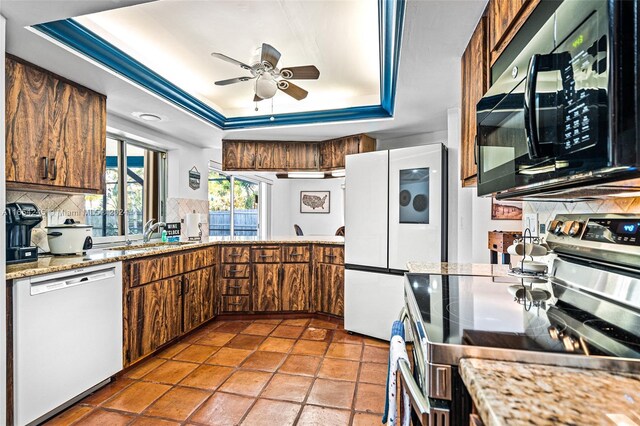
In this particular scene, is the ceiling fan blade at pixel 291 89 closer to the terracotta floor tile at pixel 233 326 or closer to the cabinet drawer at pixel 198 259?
the cabinet drawer at pixel 198 259

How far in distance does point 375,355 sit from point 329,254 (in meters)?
1.23

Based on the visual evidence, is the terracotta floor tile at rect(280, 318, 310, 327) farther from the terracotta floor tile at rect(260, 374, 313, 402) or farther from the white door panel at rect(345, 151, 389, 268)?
the terracotta floor tile at rect(260, 374, 313, 402)

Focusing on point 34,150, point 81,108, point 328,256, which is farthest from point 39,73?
point 328,256

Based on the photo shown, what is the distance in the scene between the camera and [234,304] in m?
3.75

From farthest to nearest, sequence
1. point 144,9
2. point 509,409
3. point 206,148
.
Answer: point 206,148, point 144,9, point 509,409

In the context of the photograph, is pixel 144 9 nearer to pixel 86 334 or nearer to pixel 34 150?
pixel 34 150

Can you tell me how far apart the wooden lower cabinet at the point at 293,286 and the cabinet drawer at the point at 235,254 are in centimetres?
46

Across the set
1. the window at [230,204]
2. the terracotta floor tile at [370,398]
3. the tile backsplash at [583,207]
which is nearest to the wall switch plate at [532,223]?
the tile backsplash at [583,207]

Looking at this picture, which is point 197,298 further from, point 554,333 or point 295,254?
point 554,333

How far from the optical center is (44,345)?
1825 mm

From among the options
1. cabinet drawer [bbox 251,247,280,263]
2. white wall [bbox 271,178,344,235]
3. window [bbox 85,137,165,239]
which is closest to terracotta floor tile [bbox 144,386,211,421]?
cabinet drawer [bbox 251,247,280,263]

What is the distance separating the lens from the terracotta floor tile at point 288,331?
324 centimetres

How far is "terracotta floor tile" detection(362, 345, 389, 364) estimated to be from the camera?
2693mm

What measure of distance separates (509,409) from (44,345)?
7.55ft
